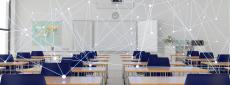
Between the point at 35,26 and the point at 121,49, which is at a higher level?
the point at 35,26

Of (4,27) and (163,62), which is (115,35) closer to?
(4,27)

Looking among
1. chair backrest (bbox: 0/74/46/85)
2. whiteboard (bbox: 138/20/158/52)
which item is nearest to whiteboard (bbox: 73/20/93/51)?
whiteboard (bbox: 138/20/158/52)

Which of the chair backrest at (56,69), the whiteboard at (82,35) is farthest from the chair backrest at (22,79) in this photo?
the whiteboard at (82,35)

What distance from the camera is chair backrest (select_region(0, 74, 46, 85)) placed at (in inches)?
115

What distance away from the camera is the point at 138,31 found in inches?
542

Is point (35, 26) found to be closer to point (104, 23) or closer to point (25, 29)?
point (25, 29)

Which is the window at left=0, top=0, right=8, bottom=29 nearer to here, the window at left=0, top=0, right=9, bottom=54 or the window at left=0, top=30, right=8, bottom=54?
the window at left=0, top=0, right=9, bottom=54

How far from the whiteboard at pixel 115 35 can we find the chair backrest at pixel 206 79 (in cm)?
1089

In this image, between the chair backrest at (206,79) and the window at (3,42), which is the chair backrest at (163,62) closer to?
the chair backrest at (206,79)

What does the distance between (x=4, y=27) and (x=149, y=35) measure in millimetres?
5894

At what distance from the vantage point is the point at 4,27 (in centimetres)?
1350

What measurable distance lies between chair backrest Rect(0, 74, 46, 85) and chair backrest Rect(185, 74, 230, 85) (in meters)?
1.29

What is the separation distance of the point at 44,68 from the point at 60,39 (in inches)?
386

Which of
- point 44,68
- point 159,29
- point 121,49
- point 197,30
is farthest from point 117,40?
point 44,68
